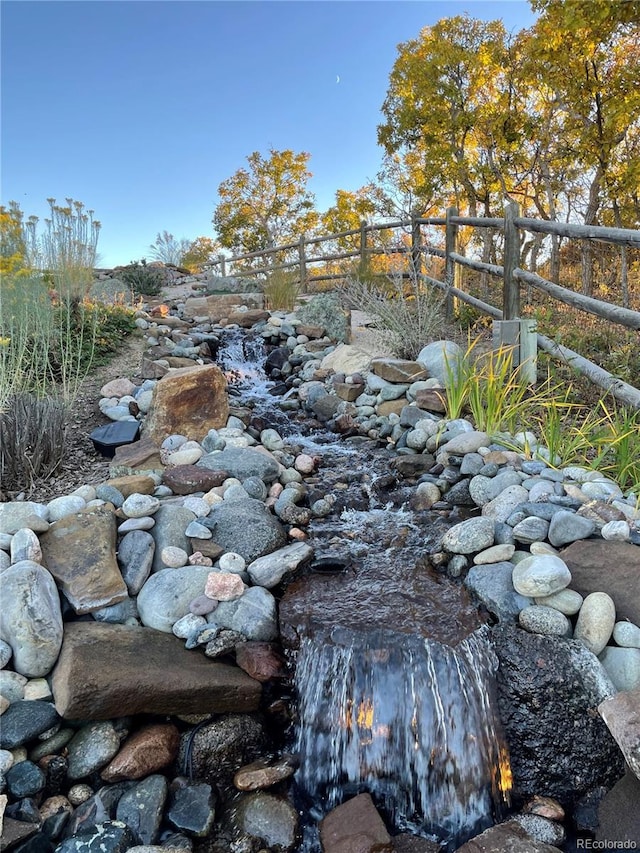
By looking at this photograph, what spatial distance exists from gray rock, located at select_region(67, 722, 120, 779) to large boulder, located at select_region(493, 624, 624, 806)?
150 centimetres

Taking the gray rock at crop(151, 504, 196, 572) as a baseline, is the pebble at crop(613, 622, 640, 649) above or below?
below

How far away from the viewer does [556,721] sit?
83.4 inches

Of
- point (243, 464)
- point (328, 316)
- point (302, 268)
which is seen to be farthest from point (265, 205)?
point (243, 464)

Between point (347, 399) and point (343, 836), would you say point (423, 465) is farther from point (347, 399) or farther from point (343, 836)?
point (343, 836)

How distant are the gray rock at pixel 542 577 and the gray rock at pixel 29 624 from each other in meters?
1.96

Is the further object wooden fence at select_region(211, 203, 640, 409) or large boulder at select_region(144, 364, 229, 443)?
large boulder at select_region(144, 364, 229, 443)

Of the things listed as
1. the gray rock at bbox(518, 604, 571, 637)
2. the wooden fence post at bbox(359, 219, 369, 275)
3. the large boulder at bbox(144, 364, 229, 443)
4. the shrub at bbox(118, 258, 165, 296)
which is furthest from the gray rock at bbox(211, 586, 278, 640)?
the shrub at bbox(118, 258, 165, 296)

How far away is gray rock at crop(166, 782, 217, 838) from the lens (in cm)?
194

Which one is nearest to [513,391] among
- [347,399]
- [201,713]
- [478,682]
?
[347,399]

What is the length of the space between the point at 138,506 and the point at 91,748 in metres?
1.19

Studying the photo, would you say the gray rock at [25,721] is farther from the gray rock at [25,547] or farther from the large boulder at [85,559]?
the gray rock at [25,547]

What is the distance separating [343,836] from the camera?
188cm

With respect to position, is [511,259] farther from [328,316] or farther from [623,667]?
[623,667]

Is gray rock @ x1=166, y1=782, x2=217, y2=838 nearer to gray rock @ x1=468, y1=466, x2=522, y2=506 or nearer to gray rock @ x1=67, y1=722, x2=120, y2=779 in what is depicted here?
gray rock @ x1=67, y1=722, x2=120, y2=779
